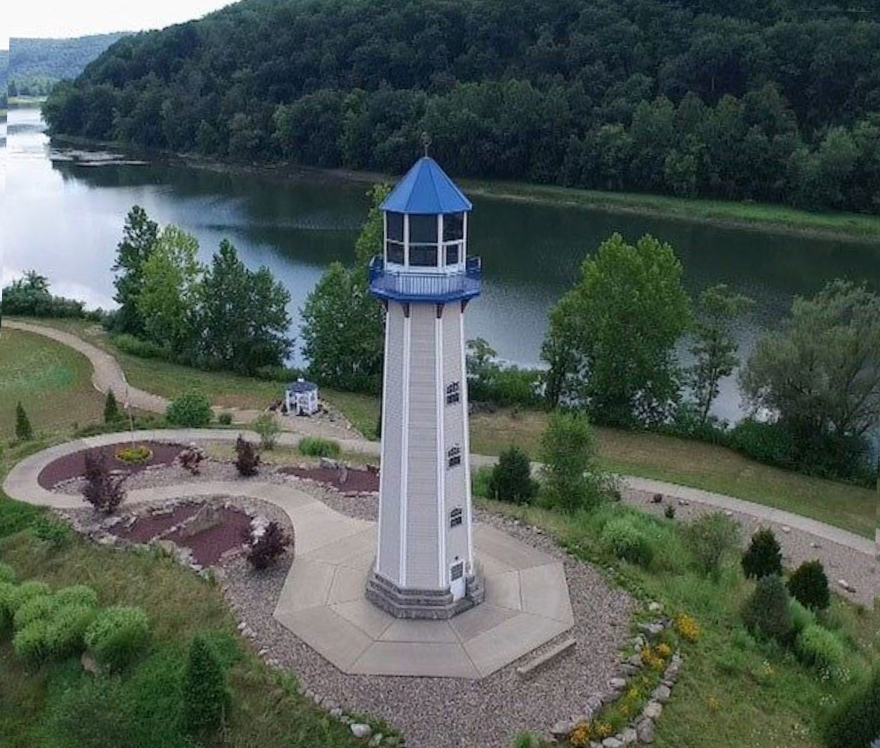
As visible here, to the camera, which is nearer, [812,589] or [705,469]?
[812,589]

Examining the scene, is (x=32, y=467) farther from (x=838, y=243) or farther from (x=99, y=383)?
(x=838, y=243)

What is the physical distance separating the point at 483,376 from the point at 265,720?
19407 millimetres

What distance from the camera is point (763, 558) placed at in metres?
16.9

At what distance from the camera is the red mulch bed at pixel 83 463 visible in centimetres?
2041

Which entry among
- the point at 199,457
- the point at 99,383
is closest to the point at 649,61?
the point at 99,383

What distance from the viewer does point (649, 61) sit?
73000 mm

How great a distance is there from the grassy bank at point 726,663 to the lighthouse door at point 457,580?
2968 millimetres

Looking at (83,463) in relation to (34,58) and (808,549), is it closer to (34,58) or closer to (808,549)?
(34,58)

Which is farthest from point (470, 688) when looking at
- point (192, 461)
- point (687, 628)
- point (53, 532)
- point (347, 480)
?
point (192, 461)

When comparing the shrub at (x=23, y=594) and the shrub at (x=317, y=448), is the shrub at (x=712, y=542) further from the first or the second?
the shrub at (x=23, y=594)

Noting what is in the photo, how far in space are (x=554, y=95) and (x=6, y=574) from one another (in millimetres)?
62443

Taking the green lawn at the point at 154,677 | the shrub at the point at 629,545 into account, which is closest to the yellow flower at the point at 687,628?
the shrub at the point at 629,545

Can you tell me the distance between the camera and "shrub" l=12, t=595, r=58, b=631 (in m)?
14.3

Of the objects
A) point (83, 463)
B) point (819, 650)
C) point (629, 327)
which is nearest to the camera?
point (819, 650)
